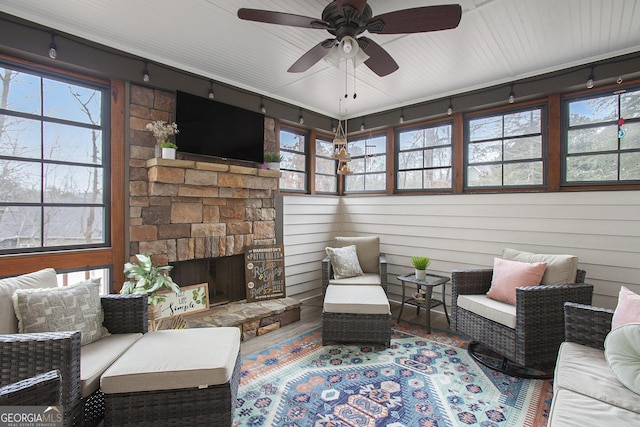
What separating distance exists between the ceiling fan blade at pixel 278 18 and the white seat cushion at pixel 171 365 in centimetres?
193

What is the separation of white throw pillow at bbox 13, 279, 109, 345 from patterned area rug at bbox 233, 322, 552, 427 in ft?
3.55

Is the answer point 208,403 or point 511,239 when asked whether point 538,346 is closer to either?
point 511,239

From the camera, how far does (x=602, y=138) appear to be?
2.99 meters

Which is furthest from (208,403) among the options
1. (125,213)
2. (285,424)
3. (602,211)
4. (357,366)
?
(602,211)

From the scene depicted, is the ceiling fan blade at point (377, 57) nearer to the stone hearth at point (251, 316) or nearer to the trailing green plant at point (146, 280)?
the trailing green plant at point (146, 280)

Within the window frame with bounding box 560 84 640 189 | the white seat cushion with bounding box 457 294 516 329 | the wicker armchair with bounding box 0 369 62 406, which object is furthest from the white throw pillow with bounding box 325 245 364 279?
the wicker armchair with bounding box 0 369 62 406

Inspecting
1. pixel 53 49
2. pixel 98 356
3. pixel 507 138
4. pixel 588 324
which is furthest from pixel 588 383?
pixel 53 49

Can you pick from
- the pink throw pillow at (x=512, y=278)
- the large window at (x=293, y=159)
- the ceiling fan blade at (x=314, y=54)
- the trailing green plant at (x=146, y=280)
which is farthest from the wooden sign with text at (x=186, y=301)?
the pink throw pillow at (x=512, y=278)

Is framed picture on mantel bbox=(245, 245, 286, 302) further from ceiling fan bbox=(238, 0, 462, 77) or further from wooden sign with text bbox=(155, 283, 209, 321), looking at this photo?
ceiling fan bbox=(238, 0, 462, 77)

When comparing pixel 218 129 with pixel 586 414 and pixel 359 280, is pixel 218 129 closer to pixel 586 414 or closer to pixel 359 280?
pixel 359 280

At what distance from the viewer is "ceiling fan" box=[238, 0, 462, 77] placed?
1625 mm

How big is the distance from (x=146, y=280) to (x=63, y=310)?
0.76 meters

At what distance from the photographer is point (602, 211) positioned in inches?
113

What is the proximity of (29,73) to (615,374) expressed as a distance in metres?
4.31
